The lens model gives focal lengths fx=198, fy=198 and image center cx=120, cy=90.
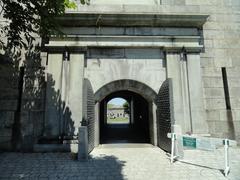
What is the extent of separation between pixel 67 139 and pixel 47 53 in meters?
2.99

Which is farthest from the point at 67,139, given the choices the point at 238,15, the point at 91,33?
the point at 238,15

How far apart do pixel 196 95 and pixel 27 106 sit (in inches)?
219

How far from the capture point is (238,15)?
24.9ft

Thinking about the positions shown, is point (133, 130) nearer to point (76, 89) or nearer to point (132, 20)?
point (76, 89)

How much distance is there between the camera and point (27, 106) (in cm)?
646

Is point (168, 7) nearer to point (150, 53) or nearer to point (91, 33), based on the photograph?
point (150, 53)

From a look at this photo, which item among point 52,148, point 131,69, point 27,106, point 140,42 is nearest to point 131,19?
point 140,42

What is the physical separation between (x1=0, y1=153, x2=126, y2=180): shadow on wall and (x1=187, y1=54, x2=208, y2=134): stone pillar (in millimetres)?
2895

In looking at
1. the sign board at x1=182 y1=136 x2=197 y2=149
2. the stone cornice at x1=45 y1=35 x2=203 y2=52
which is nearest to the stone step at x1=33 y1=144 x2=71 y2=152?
the stone cornice at x1=45 y1=35 x2=203 y2=52

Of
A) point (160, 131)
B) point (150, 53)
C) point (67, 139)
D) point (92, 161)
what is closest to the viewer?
point (92, 161)

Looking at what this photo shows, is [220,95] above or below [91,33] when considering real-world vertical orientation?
below

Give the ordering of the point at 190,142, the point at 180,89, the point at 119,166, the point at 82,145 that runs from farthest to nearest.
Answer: the point at 180,89 < the point at 82,145 < the point at 190,142 < the point at 119,166

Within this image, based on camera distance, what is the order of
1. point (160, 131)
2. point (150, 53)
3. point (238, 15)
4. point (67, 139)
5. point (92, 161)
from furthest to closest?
point (238, 15) → point (150, 53) → point (160, 131) → point (67, 139) → point (92, 161)

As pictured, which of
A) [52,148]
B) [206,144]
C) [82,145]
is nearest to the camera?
[206,144]
